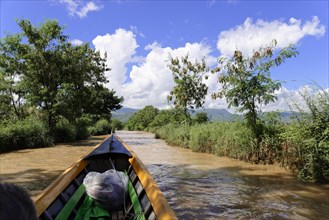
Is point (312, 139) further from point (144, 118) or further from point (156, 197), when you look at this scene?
point (144, 118)

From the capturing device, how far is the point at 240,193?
20.8 feet

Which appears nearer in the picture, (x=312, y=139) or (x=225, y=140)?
(x=312, y=139)

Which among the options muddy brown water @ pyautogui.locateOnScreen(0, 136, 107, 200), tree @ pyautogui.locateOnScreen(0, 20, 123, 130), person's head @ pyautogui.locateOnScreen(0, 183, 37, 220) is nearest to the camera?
person's head @ pyautogui.locateOnScreen(0, 183, 37, 220)

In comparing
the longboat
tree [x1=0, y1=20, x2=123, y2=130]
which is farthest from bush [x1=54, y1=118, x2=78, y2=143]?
the longboat

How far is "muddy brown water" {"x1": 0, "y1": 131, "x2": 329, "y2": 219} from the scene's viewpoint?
16.6ft

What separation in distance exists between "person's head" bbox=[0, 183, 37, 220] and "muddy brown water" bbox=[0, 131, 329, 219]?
3.91 meters

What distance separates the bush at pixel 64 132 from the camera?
1923cm

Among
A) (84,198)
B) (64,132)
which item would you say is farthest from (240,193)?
(64,132)

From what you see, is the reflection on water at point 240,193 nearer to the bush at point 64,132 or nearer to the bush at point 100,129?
the bush at point 64,132

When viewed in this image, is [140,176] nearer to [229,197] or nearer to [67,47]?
[229,197]

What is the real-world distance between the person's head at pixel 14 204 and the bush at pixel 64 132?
18.9 meters

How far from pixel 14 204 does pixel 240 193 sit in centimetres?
587

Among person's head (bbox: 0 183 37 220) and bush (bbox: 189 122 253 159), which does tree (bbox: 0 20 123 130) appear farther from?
person's head (bbox: 0 183 37 220)

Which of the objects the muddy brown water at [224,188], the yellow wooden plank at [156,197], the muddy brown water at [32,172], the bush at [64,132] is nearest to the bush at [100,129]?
the bush at [64,132]
